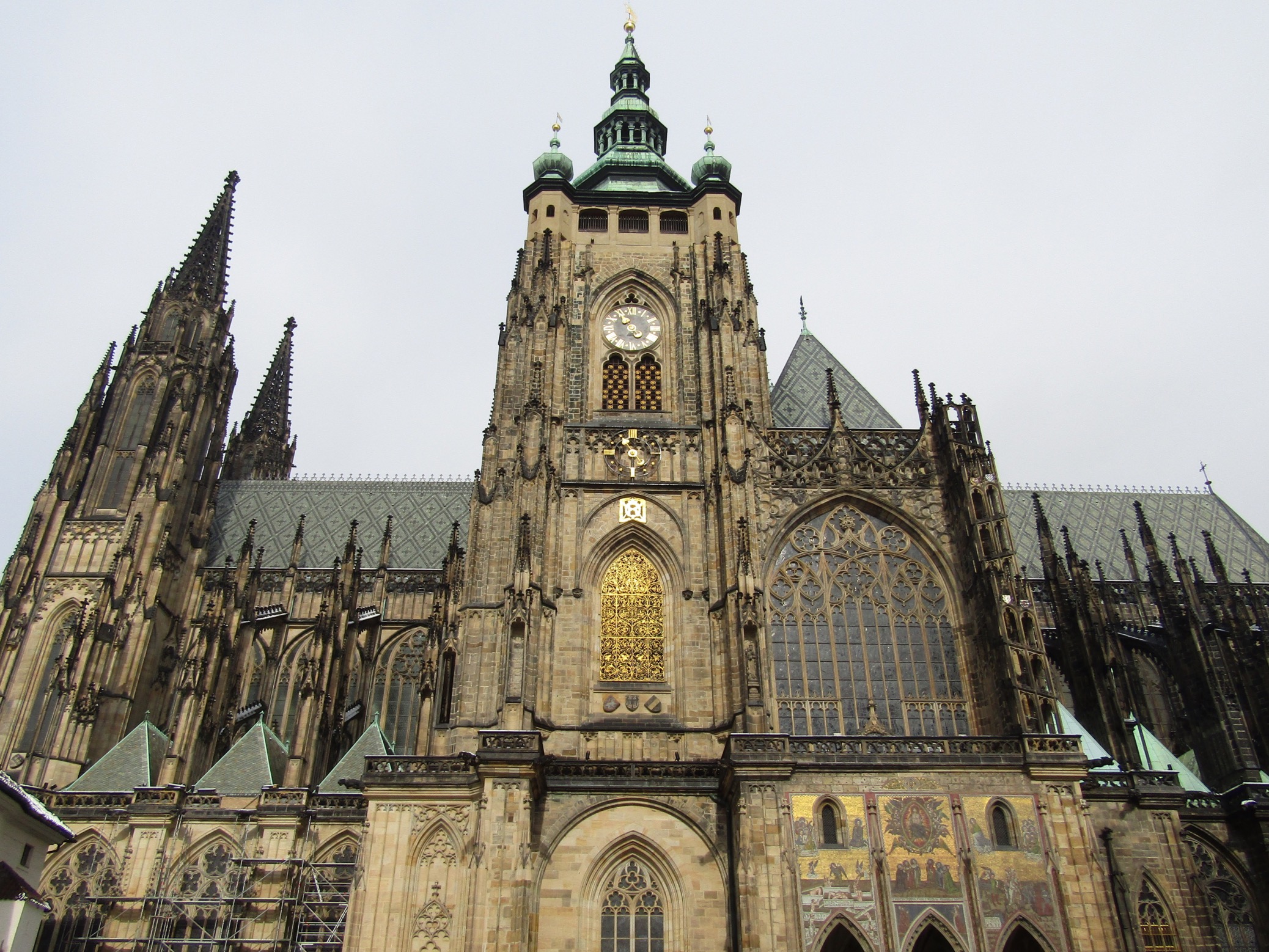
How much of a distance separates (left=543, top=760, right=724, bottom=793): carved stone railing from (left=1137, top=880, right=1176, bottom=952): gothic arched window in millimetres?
10573

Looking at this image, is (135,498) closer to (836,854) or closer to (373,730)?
(373,730)

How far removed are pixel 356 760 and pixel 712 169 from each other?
22.9 metres

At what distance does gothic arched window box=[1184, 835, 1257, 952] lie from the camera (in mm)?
26109

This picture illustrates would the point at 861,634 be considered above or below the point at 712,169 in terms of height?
below

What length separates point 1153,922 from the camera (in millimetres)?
24672

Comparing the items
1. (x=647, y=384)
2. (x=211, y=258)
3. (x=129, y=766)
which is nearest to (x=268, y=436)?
(x=211, y=258)

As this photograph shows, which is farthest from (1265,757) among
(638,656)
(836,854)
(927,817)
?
(638,656)

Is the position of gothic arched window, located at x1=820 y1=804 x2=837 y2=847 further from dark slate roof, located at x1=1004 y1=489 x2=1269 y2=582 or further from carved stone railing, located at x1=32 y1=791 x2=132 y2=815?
carved stone railing, located at x1=32 y1=791 x2=132 y2=815

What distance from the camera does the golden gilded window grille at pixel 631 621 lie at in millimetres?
27344

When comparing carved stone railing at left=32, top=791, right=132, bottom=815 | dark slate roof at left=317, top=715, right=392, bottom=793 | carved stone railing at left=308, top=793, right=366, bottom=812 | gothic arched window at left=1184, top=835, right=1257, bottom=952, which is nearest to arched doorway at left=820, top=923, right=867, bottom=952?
gothic arched window at left=1184, top=835, right=1257, bottom=952

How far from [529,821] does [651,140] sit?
28923mm

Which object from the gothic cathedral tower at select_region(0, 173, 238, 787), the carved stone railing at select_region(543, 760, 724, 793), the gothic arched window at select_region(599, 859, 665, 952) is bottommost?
the gothic arched window at select_region(599, 859, 665, 952)

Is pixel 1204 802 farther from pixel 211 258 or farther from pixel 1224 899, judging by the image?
pixel 211 258

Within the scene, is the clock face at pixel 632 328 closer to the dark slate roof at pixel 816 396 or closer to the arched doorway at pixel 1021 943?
the dark slate roof at pixel 816 396
